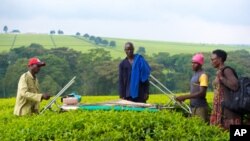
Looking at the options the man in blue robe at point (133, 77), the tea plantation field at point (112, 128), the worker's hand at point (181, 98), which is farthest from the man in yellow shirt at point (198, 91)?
the man in blue robe at point (133, 77)

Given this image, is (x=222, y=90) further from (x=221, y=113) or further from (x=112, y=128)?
(x=112, y=128)

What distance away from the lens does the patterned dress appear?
7.30 metres

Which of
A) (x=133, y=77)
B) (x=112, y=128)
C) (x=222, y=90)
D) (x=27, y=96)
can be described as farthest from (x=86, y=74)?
(x=112, y=128)

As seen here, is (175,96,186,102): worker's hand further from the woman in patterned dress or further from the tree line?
the tree line

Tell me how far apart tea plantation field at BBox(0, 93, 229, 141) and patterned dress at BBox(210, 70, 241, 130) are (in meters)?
0.45

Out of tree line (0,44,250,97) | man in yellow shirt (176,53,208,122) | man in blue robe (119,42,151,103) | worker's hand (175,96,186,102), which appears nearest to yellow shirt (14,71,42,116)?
man in blue robe (119,42,151,103)

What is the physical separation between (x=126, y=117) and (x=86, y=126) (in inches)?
24.7

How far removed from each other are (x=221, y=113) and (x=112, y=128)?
6.58ft

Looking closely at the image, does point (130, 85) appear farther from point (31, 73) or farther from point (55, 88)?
point (55, 88)

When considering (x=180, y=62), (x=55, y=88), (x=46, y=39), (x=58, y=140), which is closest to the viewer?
(x=58, y=140)

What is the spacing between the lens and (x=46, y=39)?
351 feet

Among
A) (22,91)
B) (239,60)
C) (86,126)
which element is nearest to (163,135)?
(86,126)

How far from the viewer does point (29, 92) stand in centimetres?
817

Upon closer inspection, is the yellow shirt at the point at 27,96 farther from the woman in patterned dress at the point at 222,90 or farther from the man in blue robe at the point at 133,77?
the woman in patterned dress at the point at 222,90
